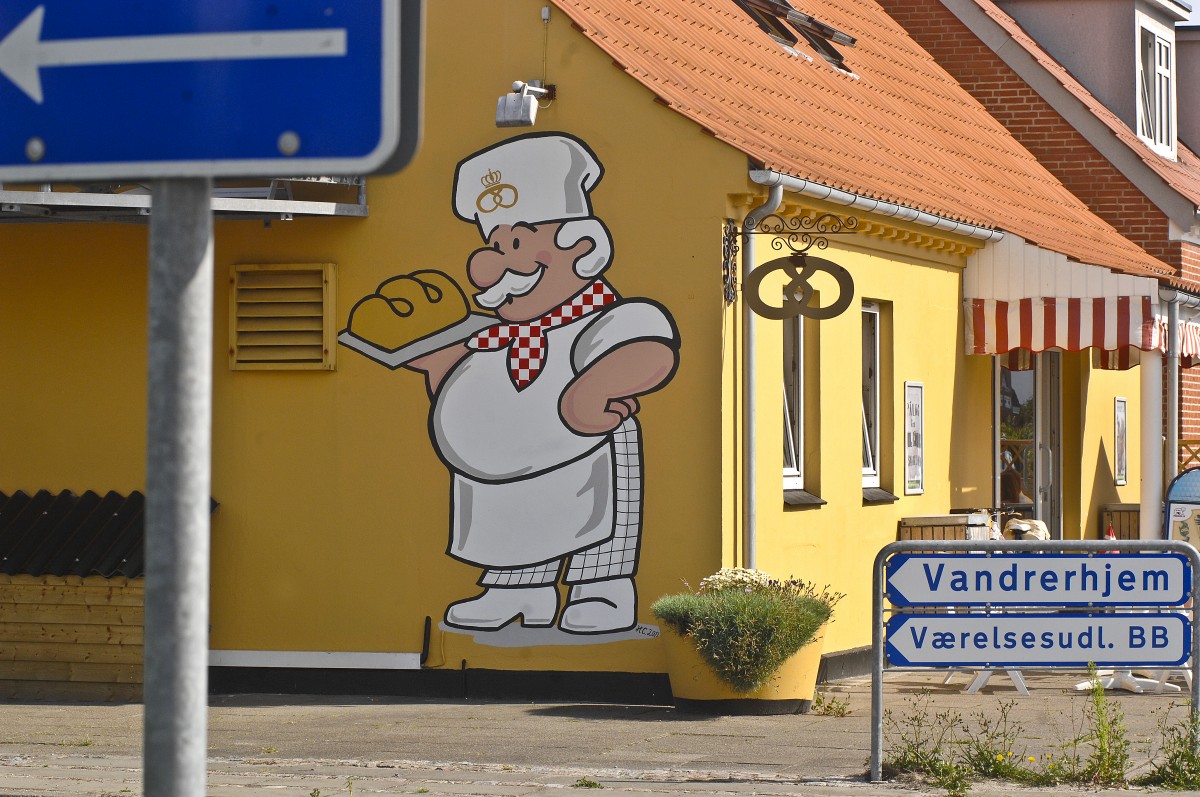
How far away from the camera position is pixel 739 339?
11617 millimetres

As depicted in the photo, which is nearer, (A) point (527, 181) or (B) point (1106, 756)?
(B) point (1106, 756)

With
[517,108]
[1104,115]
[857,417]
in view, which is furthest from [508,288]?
[1104,115]

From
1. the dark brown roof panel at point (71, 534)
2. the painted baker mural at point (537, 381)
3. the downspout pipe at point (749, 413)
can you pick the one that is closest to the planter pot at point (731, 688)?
the painted baker mural at point (537, 381)

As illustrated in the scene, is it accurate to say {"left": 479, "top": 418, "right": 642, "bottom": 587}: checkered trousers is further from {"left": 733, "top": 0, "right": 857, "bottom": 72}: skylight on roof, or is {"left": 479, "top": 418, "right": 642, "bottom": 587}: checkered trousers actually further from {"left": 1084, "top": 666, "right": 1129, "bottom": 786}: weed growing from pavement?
{"left": 733, "top": 0, "right": 857, "bottom": 72}: skylight on roof

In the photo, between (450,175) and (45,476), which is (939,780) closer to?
(450,175)

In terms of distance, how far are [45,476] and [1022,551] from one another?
7147mm

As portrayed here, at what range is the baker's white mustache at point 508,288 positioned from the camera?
1171 centimetres

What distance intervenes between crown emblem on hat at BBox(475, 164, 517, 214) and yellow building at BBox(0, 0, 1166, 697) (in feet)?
0.04

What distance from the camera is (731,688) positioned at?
10633 millimetres

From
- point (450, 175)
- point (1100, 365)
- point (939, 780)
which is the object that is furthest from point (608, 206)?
point (1100, 365)

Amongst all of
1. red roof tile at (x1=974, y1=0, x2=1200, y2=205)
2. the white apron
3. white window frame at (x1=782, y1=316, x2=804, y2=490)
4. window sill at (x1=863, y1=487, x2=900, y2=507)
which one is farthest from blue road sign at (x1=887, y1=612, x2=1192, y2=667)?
red roof tile at (x1=974, y1=0, x2=1200, y2=205)

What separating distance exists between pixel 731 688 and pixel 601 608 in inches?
→ 49.8

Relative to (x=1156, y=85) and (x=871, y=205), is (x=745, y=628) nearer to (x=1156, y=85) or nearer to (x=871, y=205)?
(x=871, y=205)

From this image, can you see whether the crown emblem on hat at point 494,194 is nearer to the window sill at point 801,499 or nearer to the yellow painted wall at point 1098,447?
the window sill at point 801,499
